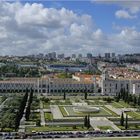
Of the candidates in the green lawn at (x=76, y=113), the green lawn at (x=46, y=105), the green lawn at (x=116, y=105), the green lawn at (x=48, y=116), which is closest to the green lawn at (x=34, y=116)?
the green lawn at (x=48, y=116)

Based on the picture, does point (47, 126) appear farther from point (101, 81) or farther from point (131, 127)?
point (101, 81)

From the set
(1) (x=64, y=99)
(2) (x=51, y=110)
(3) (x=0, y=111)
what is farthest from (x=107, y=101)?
(3) (x=0, y=111)

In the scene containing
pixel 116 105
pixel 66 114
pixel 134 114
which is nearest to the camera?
pixel 66 114

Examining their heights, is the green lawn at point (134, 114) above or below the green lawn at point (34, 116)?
below

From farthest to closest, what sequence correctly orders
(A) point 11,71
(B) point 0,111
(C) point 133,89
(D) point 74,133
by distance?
1. (A) point 11,71
2. (C) point 133,89
3. (B) point 0,111
4. (D) point 74,133

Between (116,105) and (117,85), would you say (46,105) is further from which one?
(117,85)

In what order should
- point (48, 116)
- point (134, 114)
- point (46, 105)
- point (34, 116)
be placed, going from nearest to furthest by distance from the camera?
point (34, 116)
point (48, 116)
point (134, 114)
point (46, 105)

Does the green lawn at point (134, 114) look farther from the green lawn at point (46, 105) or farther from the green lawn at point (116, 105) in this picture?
the green lawn at point (46, 105)

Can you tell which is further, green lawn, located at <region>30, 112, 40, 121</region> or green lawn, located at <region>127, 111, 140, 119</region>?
green lawn, located at <region>127, 111, 140, 119</region>

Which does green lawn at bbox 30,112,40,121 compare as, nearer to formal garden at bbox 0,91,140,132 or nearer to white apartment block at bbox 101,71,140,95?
formal garden at bbox 0,91,140,132

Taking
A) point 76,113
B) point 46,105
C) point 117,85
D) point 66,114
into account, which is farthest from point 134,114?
point 117,85

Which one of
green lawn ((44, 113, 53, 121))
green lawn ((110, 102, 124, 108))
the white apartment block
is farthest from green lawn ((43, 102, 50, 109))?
the white apartment block
